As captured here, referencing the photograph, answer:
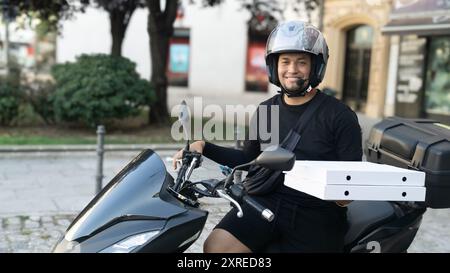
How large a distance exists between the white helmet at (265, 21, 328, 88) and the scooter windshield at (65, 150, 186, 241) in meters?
0.80

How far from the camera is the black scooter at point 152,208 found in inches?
86.0

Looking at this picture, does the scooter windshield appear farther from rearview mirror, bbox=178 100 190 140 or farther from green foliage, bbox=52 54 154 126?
green foliage, bbox=52 54 154 126

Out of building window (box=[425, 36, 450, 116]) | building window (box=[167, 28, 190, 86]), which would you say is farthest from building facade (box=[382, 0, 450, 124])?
building window (box=[167, 28, 190, 86])

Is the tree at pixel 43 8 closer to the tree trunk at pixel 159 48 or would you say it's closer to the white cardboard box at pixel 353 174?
the tree trunk at pixel 159 48

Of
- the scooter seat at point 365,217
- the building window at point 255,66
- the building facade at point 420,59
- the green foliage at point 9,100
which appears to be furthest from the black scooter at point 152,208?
the building window at point 255,66

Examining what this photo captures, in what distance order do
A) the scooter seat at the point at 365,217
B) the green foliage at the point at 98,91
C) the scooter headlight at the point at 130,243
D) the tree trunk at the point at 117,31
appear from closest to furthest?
the scooter headlight at the point at 130,243 → the scooter seat at the point at 365,217 → the green foliage at the point at 98,91 → the tree trunk at the point at 117,31

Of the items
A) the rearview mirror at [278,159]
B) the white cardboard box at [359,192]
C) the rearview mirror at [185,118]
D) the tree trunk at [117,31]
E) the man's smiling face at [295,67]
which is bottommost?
the white cardboard box at [359,192]

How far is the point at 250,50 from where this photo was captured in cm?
2577

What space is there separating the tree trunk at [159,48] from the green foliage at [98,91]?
2.85ft

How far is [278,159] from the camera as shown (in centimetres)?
217

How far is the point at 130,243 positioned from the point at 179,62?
24.7 metres

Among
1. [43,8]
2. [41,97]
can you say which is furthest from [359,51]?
[41,97]

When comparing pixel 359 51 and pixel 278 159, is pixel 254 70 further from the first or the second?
pixel 278 159
